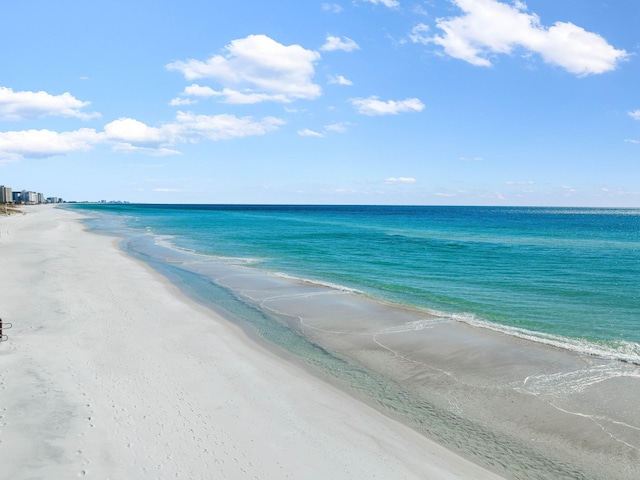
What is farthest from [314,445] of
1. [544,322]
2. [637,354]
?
[544,322]

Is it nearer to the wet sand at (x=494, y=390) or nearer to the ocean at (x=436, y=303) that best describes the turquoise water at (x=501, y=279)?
the ocean at (x=436, y=303)

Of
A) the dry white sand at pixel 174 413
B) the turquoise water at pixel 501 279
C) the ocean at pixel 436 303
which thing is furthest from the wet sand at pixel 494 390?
the turquoise water at pixel 501 279

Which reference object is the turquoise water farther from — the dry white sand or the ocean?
the dry white sand

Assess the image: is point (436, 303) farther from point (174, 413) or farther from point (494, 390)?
point (174, 413)

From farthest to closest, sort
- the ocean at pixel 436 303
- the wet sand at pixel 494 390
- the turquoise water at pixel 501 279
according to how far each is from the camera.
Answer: the turquoise water at pixel 501 279
the ocean at pixel 436 303
the wet sand at pixel 494 390

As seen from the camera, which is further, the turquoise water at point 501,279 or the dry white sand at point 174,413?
the turquoise water at point 501,279

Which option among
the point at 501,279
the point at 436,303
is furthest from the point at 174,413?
the point at 501,279

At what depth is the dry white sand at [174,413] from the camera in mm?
7633

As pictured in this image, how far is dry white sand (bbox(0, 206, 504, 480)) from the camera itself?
7.63m

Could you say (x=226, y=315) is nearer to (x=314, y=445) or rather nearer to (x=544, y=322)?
(x=314, y=445)

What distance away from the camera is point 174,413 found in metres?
9.38

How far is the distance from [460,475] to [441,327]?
31.1ft

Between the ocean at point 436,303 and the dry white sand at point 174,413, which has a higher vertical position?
the ocean at point 436,303

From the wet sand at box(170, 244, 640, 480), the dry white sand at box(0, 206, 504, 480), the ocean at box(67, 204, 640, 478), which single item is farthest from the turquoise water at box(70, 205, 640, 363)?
the dry white sand at box(0, 206, 504, 480)
